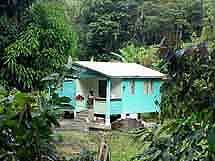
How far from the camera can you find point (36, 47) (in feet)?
39.8

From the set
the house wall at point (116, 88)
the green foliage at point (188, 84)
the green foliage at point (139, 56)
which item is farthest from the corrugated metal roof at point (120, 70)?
the green foliage at point (188, 84)

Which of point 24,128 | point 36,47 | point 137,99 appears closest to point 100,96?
point 137,99

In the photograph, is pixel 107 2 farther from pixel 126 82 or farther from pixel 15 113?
pixel 15 113

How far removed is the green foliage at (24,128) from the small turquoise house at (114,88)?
46.1ft

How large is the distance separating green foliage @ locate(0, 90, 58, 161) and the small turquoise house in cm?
1406

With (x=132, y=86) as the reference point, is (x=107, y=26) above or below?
above

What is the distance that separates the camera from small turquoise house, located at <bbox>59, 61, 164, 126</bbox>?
1579 cm

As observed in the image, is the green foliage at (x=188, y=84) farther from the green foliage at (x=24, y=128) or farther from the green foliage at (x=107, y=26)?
the green foliage at (x=107, y=26)

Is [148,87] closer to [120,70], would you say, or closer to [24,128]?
[120,70]

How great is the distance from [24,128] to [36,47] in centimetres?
1118

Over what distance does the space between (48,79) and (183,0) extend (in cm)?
2602

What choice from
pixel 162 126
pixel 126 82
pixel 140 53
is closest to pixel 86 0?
pixel 140 53

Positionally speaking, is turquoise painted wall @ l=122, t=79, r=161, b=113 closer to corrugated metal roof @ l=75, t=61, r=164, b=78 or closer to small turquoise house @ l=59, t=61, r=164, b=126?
small turquoise house @ l=59, t=61, r=164, b=126

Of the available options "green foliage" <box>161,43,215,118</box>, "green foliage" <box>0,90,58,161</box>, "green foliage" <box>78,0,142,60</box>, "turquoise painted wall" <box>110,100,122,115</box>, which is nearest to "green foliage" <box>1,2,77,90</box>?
"turquoise painted wall" <box>110,100,122,115</box>
